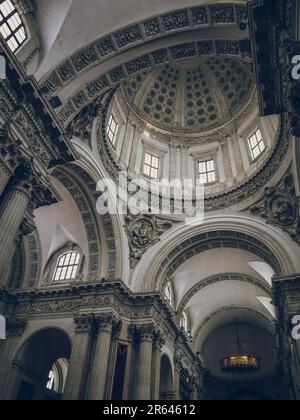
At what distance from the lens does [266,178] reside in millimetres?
19078

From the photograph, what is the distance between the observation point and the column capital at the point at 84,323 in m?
16.5

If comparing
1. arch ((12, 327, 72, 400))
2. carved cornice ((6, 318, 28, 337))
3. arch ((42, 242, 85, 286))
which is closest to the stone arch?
arch ((42, 242, 85, 286))

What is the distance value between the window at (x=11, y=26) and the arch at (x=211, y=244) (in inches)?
469

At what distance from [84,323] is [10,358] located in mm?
4051

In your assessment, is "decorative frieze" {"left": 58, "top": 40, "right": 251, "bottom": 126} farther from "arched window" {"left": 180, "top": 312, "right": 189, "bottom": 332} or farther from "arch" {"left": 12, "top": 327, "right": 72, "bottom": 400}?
"arched window" {"left": 180, "top": 312, "right": 189, "bottom": 332}

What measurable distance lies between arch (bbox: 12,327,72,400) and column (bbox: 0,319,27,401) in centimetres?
10

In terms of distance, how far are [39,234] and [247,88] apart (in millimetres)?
15327

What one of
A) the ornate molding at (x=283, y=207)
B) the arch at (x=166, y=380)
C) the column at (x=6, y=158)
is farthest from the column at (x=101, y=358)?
the ornate molding at (x=283, y=207)

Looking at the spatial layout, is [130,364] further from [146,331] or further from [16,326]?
[16,326]

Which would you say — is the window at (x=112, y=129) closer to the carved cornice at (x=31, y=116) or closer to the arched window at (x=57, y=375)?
the carved cornice at (x=31, y=116)

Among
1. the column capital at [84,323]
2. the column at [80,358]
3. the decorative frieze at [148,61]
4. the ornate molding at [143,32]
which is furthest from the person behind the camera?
the column capital at [84,323]

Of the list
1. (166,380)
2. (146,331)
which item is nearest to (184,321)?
(166,380)

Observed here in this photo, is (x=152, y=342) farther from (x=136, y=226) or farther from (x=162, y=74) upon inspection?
(x=162, y=74)

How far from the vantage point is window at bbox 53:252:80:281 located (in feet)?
65.2
